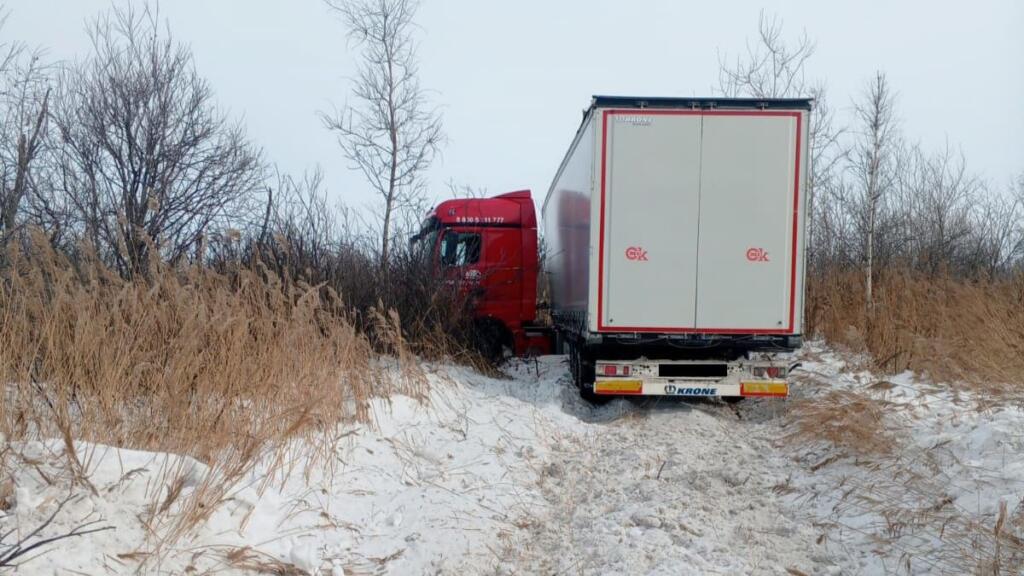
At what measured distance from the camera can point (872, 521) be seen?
4676 millimetres

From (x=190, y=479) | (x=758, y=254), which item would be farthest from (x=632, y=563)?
(x=758, y=254)

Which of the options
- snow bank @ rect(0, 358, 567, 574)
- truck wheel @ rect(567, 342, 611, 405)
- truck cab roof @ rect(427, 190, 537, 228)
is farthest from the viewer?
truck cab roof @ rect(427, 190, 537, 228)

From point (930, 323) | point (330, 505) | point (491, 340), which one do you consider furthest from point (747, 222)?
point (330, 505)

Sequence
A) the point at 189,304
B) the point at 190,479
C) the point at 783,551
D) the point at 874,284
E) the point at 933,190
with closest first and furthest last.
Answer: the point at 190,479 → the point at 783,551 → the point at 189,304 → the point at 874,284 → the point at 933,190

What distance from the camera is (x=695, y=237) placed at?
8.21 metres

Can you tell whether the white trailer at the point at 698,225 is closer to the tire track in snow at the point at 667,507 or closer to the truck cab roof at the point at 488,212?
the tire track in snow at the point at 667,507

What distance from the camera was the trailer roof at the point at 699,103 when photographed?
8.05 meters

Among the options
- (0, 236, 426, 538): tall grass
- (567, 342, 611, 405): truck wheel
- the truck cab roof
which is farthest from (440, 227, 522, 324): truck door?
(0, 236, 426, 538): tall grass

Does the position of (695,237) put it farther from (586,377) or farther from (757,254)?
(586,377)

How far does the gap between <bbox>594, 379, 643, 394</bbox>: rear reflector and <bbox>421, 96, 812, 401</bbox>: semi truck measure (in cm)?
1

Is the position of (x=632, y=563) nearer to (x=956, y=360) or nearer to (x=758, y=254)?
(x=758, y=254)

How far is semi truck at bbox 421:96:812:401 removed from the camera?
8102mm

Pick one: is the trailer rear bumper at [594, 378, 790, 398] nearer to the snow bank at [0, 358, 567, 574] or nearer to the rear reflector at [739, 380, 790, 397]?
the rear reflector at [739, 380, 790, 397]

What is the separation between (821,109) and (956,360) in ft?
34.3
